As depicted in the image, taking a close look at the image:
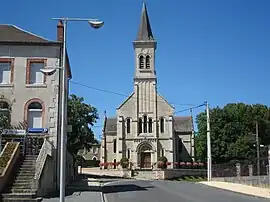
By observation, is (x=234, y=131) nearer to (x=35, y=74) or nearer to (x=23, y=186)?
(x=35, y=74)

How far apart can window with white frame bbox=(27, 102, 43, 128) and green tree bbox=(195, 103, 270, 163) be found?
4226cm

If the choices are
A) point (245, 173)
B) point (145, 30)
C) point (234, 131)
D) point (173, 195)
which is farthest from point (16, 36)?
point (145, 30)

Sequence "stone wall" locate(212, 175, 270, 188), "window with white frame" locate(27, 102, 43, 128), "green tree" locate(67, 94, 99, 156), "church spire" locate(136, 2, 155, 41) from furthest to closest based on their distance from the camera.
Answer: "church spire" locate(136, 2, 155, 41)
"green tree" locate(67, 94, 99, 156)
"stone wall" locate(212, 175, 270, 188)
"window with white frame" locate(27, 102, 43, 128)

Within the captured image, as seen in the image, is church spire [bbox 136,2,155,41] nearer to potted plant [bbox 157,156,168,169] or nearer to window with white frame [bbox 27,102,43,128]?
potted plant [bbox 157,156,168,169]

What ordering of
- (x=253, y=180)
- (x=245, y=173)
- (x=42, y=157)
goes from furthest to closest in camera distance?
(x=245, y=173)
(x=253, y=180)
(x=42, y=157)

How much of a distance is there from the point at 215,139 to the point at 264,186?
36.1m

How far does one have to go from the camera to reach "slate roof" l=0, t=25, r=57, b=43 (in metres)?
27.1

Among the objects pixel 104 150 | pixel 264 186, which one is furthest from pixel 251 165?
pixel 104 150

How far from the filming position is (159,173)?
61.0 m

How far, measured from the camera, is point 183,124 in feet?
286

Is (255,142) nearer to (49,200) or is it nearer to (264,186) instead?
(264,186)

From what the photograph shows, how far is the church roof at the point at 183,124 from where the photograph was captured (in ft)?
279

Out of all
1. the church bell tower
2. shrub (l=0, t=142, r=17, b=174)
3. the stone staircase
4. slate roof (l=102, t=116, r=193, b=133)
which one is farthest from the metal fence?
slate roof (l=102, t=116, r=193, b=133)

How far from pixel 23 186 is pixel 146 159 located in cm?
5014
